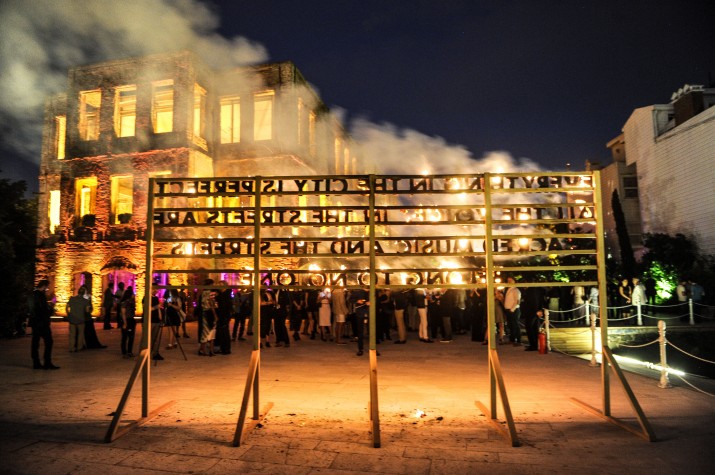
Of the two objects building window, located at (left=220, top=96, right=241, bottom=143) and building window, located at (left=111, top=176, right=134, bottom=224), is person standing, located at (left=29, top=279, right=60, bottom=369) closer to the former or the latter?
building window, located at (left=111, top=176, right=134, bottom=224)

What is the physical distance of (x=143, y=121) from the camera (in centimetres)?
2383

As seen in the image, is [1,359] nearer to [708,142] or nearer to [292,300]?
[292,300]

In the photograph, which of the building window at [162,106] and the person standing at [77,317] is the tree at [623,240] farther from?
the person standing at [77,317]

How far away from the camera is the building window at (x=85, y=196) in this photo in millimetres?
24391

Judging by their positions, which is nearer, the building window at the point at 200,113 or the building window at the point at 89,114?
the building window at the point at 200,113

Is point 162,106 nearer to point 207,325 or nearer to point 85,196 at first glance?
point 85,196

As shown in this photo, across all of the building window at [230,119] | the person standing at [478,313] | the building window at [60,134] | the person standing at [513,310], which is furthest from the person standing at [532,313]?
the building window at [60,134]

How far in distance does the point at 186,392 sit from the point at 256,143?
63.0ft

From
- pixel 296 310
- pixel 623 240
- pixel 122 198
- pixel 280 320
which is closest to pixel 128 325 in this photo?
pixel 280 320

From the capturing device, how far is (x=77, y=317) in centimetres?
1140

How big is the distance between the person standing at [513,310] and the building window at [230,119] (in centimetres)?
1816

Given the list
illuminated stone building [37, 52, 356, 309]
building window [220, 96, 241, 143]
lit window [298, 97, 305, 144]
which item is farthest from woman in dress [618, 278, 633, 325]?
building window [220, 96, 241, 143]

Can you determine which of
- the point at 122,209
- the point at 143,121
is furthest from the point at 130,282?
the point at 143,121

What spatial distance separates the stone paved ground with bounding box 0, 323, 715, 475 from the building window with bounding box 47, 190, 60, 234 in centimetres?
1959
